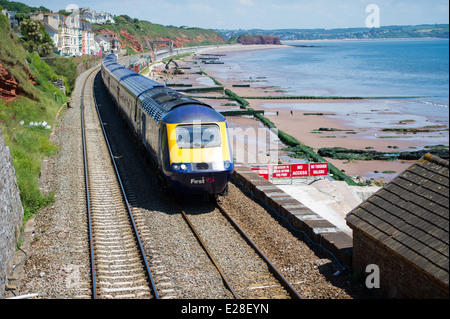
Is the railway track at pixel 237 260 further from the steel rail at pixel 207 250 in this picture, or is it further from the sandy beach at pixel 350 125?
the sandy beach at pixel 350 125

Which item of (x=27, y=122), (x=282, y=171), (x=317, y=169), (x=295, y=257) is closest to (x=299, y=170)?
(x=282, y=171)

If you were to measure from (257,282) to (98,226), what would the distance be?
547 cm

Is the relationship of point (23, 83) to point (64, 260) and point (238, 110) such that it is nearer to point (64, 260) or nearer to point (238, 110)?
point (64, 260)

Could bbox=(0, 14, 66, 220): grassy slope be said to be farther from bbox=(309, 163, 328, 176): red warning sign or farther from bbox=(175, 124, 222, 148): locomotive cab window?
bbox=(309, 163, 328, 176): red warning sign

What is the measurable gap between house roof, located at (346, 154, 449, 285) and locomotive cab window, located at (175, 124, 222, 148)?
227 inches

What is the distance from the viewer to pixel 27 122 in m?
27.0

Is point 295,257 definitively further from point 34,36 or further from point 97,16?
point 97,16

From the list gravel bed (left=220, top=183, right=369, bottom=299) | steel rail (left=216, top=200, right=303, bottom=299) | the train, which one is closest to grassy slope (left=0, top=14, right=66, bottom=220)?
the train

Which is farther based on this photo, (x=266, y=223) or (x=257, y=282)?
(x=266, y=223)

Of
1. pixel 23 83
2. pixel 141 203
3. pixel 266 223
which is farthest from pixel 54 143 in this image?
pixel 266 223

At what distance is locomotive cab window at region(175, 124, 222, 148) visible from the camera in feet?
48.7

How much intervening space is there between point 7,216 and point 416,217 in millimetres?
9403
